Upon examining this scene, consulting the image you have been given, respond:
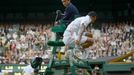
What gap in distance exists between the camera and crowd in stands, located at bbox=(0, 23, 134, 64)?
2367cm

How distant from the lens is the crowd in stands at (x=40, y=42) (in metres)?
23.7

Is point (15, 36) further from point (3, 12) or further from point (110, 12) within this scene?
point (110, 12)

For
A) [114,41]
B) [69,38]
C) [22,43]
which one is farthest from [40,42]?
[69,38]

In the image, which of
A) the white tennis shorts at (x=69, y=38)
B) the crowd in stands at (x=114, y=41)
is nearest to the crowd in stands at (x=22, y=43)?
the crowd in stands at (x=114, y=41)

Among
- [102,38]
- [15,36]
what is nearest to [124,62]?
[102,38]

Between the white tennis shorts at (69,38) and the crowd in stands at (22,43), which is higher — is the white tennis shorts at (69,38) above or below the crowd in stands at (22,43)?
above

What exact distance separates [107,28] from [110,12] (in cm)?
277

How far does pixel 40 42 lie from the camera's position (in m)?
25.0

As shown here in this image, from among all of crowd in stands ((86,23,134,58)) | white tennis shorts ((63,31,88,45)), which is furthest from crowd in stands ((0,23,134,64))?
white tennis shorts ((63,31,88,45))

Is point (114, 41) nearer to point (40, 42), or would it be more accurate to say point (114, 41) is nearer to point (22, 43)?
point (40, 42)

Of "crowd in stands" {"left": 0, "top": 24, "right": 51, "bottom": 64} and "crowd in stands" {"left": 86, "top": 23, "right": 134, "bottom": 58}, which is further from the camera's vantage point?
"crowd in stands" {"left": 0, "top": 24, "right": 51, "bottom": 64}

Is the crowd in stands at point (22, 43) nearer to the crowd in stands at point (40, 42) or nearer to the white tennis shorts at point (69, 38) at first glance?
the crowd in stands at point (40, 42)

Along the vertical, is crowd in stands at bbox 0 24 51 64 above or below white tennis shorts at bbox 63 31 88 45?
below

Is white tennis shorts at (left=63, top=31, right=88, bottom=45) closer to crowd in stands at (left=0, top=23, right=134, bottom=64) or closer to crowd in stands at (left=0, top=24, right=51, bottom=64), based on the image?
crowd in stands at (left=0, top=23, right=134, bottom=64)
